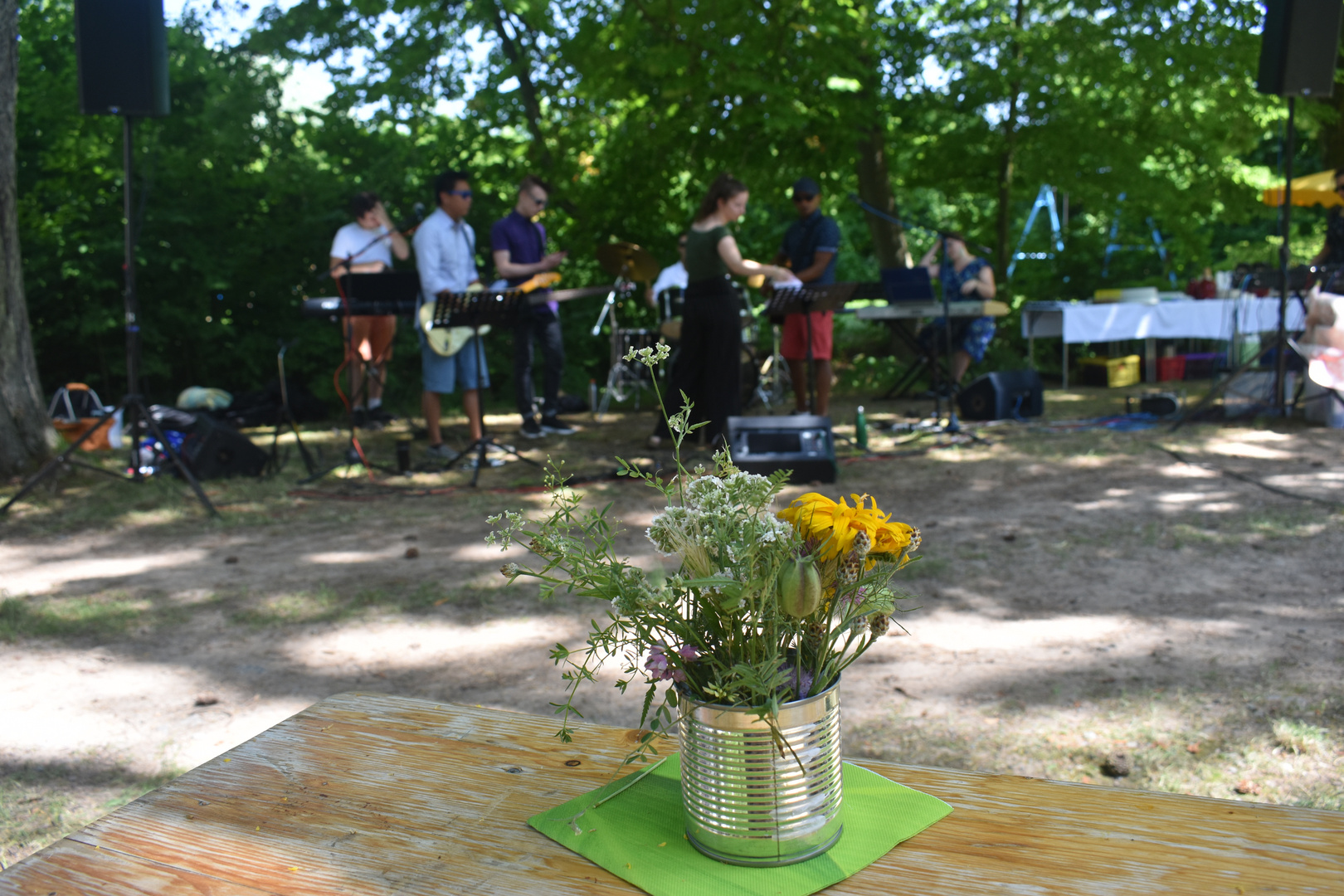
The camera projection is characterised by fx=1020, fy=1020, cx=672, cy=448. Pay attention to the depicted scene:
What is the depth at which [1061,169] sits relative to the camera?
10.1 metres

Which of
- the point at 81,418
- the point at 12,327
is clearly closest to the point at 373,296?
the point at 12,327

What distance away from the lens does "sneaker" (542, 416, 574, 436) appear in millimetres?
8141

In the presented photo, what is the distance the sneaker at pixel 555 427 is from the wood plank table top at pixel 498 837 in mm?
6806

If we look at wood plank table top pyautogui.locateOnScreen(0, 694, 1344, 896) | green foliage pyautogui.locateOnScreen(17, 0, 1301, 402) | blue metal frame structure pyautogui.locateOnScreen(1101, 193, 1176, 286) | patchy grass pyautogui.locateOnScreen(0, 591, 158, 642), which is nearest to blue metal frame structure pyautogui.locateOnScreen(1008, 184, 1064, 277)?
blue metal frame structure pyautogui.locateOnScreen(1101, 193, 1176, 286)

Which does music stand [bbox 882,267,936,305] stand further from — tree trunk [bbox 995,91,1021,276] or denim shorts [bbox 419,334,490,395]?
denim shorts [bbox 419,334,490,395]

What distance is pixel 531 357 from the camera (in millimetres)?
7898

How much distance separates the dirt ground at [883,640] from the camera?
2369mm

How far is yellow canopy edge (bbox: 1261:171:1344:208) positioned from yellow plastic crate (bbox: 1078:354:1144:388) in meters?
1.99

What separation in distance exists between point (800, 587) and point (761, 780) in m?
0.21

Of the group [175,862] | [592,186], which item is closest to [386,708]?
[175,862]

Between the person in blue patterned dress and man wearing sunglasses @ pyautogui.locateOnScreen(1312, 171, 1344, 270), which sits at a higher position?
man wearing sunglasses @ pyautogui.locateOnScreen(1312, 171, 1344, 270)

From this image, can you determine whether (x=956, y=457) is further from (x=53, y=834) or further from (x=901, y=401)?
(x=53, y=834)

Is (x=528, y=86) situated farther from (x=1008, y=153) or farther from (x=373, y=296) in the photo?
(x=1008, y=153)

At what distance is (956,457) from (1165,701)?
3.90m
